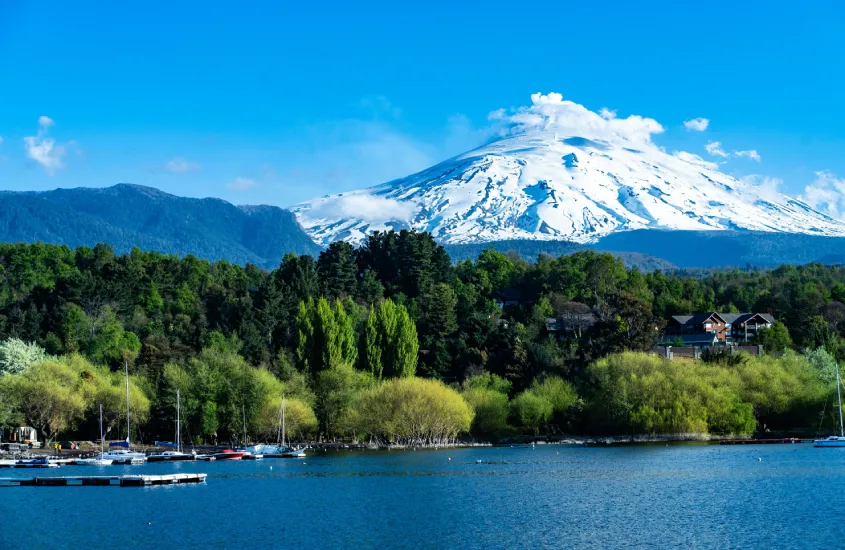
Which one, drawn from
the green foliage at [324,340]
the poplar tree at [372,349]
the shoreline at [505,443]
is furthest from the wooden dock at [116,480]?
the poplar tree at [372,349]

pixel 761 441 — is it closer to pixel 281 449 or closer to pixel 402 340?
pixel 402 340

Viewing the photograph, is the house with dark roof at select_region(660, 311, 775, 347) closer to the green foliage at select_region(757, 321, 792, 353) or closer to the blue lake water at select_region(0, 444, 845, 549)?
the green foliage at select_region(757, 321, 792, 353)

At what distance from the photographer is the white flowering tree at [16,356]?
257ft

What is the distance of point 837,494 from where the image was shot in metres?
44.1

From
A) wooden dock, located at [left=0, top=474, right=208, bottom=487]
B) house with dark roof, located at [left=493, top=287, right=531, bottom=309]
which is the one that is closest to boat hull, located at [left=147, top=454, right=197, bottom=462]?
wooden dock, located at [left=0, top=474, right=208, bottom=487]

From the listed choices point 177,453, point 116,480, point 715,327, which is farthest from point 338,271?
point 116,480

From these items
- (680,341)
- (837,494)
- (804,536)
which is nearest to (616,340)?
(680,341)

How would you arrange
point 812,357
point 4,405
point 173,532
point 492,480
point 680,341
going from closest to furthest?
point 173,532 < point 492,480 < point 4,405 < point 812,357 < point 680,341

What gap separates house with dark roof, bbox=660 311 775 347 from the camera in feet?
369

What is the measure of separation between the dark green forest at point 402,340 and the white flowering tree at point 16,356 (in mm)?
2114

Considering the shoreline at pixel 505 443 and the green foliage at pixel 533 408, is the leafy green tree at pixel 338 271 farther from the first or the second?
the green foliage at pixel 533 408

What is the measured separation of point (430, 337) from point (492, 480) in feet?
146

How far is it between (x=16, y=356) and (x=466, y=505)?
4667 centimetres

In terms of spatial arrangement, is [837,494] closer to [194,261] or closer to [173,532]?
[173,532]
